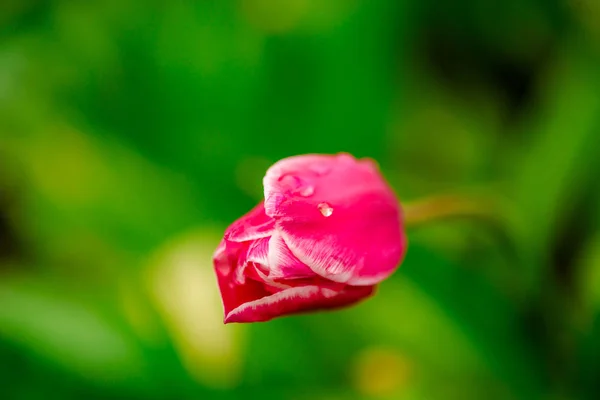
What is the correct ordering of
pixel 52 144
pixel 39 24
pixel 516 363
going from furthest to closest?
1. pixel 39 24
2. pixel 52 144
3. pixel 516 363

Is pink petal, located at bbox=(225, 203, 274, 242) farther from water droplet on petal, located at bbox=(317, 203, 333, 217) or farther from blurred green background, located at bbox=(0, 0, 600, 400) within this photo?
blurred green background, located at bbox=(0, 0, 600, 400)

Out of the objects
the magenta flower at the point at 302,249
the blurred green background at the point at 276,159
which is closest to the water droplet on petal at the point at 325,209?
the magenta flower at the point at 302,249

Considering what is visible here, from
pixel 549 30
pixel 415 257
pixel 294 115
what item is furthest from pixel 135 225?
pixel 549 30

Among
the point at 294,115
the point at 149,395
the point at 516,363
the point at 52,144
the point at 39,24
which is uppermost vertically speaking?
the point at 39,24

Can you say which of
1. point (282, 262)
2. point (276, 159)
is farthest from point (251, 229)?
point (276, 159)

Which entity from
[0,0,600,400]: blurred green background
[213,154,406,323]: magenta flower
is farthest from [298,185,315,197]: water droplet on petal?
[0,0,600,400]: blurred green background

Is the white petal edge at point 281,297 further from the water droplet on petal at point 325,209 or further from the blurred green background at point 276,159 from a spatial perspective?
the blurred green background at point 276,159

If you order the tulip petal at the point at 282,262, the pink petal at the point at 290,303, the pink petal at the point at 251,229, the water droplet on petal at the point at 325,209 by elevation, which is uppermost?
the pink petal at the point at 251,229

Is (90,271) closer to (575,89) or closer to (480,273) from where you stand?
(480,273)
